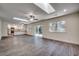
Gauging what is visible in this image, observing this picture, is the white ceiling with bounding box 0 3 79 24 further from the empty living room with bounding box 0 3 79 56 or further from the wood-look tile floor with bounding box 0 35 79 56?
the wood-look tile floor with bounding box 0 35 79 56

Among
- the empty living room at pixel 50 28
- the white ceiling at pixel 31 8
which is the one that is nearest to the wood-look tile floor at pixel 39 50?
the empty living room at pixel 50 28

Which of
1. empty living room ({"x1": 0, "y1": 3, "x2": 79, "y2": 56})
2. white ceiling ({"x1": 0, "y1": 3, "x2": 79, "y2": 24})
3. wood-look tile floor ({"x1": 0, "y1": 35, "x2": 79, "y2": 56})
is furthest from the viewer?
empty living room ({"x1": 0, "y1": 3, "x2": 79, "y2": 56})

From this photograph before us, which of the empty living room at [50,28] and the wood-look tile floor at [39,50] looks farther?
the empty living room at [50,28]

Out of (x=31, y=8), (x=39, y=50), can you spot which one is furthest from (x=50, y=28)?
(x=39, y=50)

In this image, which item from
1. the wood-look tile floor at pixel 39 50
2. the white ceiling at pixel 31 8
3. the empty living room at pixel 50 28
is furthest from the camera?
the empty living room at pixel 50 28

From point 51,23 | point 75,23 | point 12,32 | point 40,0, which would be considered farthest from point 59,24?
point 12,32

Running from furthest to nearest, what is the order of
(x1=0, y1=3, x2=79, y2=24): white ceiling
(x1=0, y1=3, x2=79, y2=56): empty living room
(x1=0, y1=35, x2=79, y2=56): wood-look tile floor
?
(x1=0, y1=3, x2=79, y2=56): empty living room
(x1=0, y1=3, x2=79, y2=24): white ceiling
(x1=0, y1=35, x2=79, y2=56): wood-look tile floor

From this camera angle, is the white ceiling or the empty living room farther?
the empty living room

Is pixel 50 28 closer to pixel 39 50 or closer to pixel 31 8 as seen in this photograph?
pixel 31 8

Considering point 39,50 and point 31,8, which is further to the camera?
point 31,8

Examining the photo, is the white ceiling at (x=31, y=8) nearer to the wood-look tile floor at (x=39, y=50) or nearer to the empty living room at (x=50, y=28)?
the empty living room at (x=50, y=28)

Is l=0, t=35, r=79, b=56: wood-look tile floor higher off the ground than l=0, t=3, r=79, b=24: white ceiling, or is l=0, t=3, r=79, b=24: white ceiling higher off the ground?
l=0, t=3, r=79, b=24: white ceiling

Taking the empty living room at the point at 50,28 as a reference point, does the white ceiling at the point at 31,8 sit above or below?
above

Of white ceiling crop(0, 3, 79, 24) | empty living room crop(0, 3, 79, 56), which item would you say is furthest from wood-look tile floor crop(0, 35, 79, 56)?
white ceiling crop(0, 3, 79, 24)
